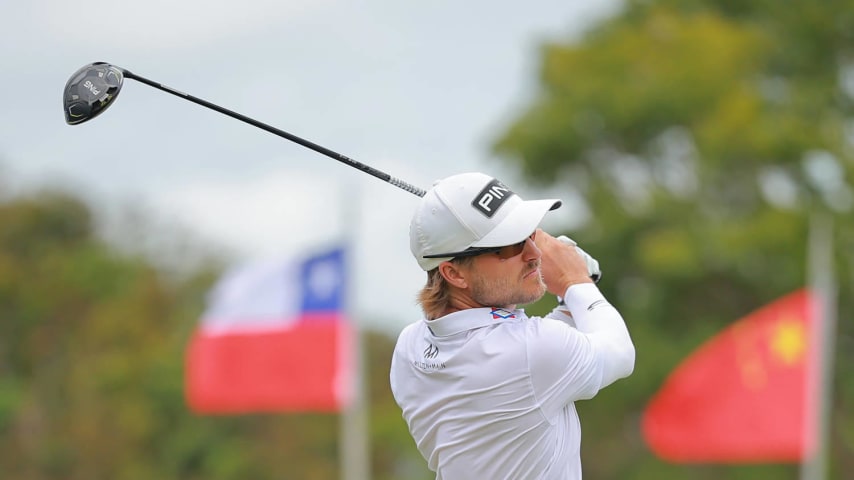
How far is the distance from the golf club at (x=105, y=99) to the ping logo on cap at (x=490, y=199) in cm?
40

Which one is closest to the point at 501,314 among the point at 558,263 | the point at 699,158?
the point at 558,263

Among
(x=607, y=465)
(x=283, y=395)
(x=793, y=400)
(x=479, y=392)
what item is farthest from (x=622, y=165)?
(x=479, y=392)

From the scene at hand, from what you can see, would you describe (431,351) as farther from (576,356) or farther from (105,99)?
(105,99)

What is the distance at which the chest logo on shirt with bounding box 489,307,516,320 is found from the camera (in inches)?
154

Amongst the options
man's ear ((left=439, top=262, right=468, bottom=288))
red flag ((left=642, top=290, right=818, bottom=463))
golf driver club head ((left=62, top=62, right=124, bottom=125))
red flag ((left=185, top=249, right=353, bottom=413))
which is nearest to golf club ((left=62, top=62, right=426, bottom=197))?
golf driver club head ((left=62, top=62, right=124, bottom=125))

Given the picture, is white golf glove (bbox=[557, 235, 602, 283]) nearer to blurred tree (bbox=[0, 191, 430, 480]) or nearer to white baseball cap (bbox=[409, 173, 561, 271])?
white baseball cap (bbox=[409, 173, 561, 271])

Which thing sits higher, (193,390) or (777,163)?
(777,163)

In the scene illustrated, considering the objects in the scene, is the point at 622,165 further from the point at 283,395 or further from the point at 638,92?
the point at 283,395

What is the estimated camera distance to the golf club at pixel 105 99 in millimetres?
4215

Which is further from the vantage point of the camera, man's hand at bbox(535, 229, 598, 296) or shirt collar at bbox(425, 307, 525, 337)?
man's hand at bbox(535, 229, 598, 296)

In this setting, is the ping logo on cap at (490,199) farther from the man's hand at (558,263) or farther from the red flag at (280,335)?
the red flag at (280,335)

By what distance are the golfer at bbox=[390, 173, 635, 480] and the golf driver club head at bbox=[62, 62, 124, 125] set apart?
39.5 inches

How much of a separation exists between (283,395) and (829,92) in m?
13.5

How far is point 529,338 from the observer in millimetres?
3812
